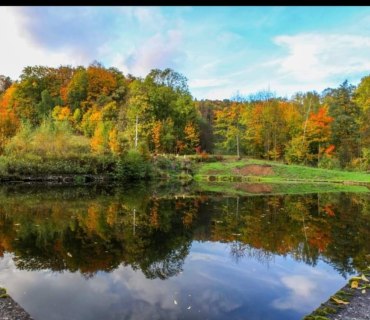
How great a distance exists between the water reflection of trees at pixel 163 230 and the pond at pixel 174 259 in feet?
0.14

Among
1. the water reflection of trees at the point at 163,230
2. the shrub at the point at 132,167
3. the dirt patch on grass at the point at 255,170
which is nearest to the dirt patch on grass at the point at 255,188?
the water reflection of trees at the point at 163,230

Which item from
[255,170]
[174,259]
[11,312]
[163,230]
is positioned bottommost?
[174,259]

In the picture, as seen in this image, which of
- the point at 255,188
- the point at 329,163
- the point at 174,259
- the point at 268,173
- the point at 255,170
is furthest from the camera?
the point at 329,163

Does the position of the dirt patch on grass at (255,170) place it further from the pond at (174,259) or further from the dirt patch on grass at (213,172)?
the pond at (174,259)

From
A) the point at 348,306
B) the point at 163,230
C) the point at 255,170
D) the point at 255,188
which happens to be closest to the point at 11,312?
the point at 348,306

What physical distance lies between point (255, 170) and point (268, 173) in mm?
1632

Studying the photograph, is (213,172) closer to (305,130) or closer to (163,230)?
(305,130)

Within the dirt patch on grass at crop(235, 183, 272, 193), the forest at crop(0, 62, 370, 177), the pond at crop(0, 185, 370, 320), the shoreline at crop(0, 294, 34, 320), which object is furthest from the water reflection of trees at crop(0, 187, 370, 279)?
the forest at crop(0, 62, 370, 177)

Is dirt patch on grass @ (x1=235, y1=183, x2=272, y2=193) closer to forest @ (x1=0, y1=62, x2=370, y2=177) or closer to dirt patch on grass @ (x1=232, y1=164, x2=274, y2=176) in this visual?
dirt patch on grass @ (x1=232, y1=164, x2=274, y2=176)

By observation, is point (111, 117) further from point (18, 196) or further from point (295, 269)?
point (295, 269)

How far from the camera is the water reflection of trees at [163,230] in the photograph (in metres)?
10.9

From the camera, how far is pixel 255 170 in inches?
1735

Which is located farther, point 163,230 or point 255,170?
point 255,170

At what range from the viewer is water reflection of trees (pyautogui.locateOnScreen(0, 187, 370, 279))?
430 inches
